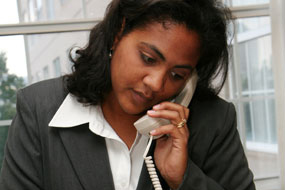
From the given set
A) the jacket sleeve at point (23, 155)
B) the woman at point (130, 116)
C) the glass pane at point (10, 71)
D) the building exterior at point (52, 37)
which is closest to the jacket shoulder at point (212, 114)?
the woman at point (130, 116)

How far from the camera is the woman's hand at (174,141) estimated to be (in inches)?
36.5

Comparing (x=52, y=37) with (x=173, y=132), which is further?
(x=52, y=37)

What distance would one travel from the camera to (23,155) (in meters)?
0.95

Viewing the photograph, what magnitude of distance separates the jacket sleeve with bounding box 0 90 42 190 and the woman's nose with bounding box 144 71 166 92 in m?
0.37

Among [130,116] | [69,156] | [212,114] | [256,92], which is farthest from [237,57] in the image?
[69,156]

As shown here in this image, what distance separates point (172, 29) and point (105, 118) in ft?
1.19

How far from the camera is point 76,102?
1.04m

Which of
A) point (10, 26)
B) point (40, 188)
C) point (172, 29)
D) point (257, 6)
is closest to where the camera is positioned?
point (172, 29)

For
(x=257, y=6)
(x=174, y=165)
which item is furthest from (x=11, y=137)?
(x=257, y=6)

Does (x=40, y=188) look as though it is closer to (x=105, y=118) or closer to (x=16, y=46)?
(x=105, y=118)

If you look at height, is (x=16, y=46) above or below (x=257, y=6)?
below

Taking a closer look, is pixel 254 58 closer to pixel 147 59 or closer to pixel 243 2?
pixel 243 2

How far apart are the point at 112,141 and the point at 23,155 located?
26 centimetres

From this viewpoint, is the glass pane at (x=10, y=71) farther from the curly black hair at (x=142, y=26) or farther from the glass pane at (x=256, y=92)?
the glass pane at (x=256, y=92)
